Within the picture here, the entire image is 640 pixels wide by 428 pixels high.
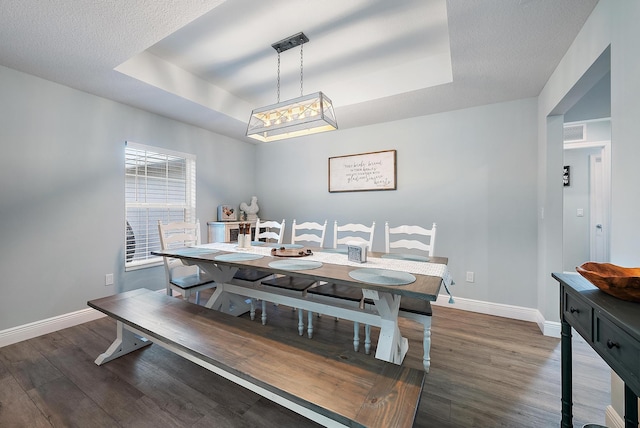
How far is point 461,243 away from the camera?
309 centimetres

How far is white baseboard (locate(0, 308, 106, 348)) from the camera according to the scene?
2223 millimetres

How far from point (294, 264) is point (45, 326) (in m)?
2.47

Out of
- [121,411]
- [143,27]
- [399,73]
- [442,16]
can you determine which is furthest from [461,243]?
[143,27]

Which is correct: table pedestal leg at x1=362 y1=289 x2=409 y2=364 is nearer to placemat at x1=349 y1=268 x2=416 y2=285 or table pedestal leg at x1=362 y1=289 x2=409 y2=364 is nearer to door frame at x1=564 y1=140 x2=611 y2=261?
placemat at x1=349 y1=268 x2=416 y2=285

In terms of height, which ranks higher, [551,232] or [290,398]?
[551,232]

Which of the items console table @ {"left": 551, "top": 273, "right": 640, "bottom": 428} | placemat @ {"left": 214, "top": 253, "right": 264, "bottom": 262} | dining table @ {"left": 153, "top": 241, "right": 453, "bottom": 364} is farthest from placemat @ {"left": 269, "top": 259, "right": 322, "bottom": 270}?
console table @ {"left": 551, "top": 273, "right": 640, "bottom": 428}

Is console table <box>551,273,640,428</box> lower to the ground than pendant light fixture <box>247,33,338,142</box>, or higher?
lower

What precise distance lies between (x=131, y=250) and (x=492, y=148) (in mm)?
4226

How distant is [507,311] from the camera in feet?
9.27

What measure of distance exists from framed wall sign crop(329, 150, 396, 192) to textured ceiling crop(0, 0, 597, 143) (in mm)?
527

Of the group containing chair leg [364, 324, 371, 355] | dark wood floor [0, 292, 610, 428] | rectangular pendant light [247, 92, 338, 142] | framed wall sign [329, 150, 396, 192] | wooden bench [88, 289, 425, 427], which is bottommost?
dark wood floor [0, 292, 610, 428]

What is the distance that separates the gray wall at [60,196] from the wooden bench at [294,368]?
4.16ft

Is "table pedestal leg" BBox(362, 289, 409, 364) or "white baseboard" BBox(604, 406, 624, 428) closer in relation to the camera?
"white baseboard" BBox(604, 406, 624, 428)

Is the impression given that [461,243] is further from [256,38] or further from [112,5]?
[112,5]
